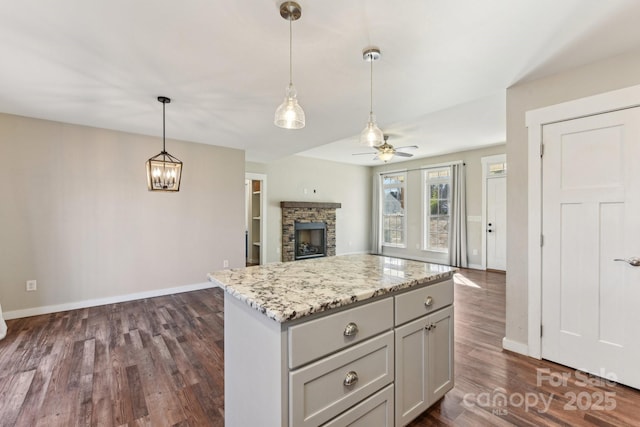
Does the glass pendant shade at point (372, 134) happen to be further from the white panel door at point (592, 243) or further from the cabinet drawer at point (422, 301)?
the white panel door at point (592, 243)

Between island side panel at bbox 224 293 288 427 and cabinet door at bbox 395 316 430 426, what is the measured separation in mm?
682

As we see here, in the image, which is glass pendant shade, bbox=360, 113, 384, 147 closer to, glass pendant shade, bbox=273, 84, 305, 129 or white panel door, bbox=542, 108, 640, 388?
glass pendant shade, bbox=273, 84, 305, 129

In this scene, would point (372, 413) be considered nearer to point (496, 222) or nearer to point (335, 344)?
point (335, 344)

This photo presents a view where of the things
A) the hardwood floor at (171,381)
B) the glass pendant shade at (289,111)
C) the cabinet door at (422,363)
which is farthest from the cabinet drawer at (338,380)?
the glass pendant shade at (289,111)

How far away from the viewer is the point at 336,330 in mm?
1225

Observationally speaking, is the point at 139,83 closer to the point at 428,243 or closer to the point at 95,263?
the point at 95,263

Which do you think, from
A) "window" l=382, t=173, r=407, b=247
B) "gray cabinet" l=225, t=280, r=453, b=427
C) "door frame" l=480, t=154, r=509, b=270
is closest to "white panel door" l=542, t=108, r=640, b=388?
"gray cabinet" l=225, t=280, r=453, b=427

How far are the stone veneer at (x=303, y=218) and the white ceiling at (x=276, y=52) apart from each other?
134 inches

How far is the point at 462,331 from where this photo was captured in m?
2.98

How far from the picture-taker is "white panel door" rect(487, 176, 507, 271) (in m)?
5.71

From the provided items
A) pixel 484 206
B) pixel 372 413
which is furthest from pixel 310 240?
pixel 372 413

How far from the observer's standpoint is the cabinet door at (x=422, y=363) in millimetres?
1523

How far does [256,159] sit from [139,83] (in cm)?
345

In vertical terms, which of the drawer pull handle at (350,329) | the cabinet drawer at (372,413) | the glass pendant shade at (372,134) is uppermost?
the glass pendant shade at (372,134)
